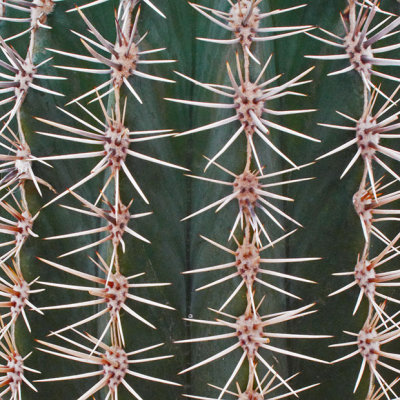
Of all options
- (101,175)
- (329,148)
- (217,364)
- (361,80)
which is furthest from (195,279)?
(361,80)

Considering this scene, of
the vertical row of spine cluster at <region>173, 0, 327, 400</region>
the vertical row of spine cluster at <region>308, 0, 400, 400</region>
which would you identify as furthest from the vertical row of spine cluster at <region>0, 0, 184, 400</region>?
the vertical row of spine cluster at <region>308, 0, 400, 400</region>

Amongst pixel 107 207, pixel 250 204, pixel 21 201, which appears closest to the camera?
pixel 250 204

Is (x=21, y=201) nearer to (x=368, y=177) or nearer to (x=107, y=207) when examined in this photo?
(x=107, y=207)

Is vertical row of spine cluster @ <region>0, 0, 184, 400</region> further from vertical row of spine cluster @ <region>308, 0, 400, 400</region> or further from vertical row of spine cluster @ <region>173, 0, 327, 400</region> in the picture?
vertical row of spine cluster @ <region>308, 0, 400, 400</region>

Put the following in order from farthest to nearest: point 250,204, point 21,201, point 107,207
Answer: point 21,201, point 107,207, point 250,204

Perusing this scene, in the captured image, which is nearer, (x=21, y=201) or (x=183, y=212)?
(x=183, y=212)

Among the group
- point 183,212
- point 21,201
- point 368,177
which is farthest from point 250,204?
point 21,201

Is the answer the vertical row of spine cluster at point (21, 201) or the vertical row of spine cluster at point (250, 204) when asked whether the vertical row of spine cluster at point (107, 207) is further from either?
the vertical row of spine cluster at point (250, 204)
